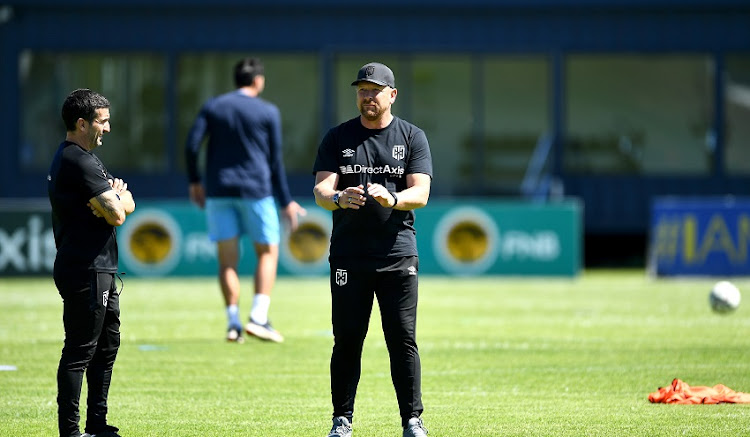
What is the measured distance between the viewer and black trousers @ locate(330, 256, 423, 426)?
7695mm

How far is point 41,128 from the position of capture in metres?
28.6

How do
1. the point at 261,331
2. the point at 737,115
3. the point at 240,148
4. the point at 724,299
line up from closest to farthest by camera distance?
the point at 261,331 < the point at 240,148 < the point at 724,299 < the point at 737,115

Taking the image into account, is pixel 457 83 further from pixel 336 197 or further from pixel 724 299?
pixel 336 197

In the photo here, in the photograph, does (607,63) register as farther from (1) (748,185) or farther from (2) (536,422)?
(2) (536,422)

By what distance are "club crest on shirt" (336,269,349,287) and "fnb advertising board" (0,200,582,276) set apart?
1381cm

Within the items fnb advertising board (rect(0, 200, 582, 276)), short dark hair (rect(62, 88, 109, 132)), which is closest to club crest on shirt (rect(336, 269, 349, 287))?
short dark hair (rect(62, 88, 109, 132))

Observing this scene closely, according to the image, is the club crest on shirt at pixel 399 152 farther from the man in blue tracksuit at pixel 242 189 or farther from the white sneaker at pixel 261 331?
the white sneaker at pixel 261 331

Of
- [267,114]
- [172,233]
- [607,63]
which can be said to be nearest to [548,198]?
[607,63]

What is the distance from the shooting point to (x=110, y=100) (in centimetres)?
2856

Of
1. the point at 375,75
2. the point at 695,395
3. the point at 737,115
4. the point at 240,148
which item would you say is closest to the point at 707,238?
the point at 737,115

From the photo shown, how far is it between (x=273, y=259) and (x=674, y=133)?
1755 cm

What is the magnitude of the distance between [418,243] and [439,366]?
10.4m

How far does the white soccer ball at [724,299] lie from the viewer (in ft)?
51.3

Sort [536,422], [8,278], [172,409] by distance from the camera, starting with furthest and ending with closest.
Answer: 1. [8,278]
2. [172,409]
3. [536,422]
